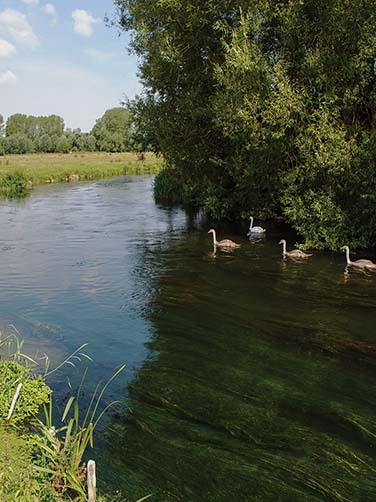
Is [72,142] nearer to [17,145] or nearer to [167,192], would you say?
[17,145]

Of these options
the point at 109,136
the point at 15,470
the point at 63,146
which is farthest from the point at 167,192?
the point at 109,136

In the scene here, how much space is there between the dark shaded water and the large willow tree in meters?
2.85

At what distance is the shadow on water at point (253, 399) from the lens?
733cm

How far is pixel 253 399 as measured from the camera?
9.59 metres

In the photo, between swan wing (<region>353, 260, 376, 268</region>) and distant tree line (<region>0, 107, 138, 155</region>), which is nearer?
swan wing (<region>353, 260, 376, 268</region>)

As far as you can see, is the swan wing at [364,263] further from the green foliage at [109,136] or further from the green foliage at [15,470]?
the green foliage at [109,136]

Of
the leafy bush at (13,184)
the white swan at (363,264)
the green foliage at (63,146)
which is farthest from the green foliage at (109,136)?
the white swan at (363,264)

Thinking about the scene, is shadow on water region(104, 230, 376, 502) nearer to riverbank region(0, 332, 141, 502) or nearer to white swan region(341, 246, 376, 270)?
riverbank region(0, 332, 141, 502)

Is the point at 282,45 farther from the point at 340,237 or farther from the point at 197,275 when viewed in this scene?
the point at 197,275

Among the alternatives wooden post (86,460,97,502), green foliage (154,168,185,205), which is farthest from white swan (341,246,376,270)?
green foliage (154,168,185,205)

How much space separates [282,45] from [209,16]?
3.86m

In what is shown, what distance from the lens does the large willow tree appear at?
65.9 feet

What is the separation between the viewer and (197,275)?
62.7ft

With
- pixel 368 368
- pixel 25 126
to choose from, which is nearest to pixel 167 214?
pixel 368 368
